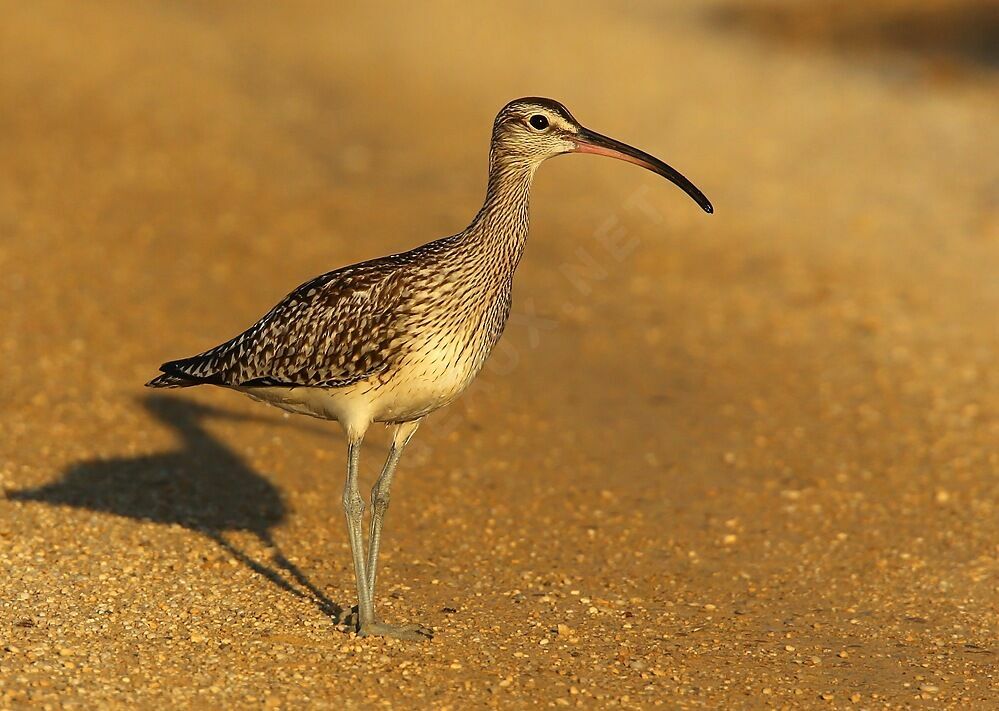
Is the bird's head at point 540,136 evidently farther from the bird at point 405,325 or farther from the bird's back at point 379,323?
the bird's back at point 379,323

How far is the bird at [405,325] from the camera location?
7.53 m

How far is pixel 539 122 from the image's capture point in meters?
7.80

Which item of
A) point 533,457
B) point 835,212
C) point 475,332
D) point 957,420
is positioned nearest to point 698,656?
point 475,332

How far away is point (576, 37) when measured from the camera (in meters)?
30.3

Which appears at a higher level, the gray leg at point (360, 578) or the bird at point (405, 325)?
the bird at point (405, 325)

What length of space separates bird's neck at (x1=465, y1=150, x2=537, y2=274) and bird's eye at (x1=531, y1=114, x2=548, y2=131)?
0.21 meters

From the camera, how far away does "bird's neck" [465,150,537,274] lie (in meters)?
7.77

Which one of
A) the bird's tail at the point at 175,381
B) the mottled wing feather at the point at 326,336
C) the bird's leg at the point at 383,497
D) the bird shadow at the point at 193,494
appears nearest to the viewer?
the mottled wing feather at the point at 326,336

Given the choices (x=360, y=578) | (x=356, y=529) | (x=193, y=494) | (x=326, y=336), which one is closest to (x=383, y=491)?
(x=356, y=529)

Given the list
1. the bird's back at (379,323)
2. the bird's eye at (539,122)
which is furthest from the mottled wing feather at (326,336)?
the bird's eye at (539,122)

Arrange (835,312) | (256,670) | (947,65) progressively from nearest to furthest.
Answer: (256,670) → (835,312) → (947,65)

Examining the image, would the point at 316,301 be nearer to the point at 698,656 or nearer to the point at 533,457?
the point at 698,656

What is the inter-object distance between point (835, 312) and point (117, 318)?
24.9 ft

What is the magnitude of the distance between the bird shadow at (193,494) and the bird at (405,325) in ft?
4.14
